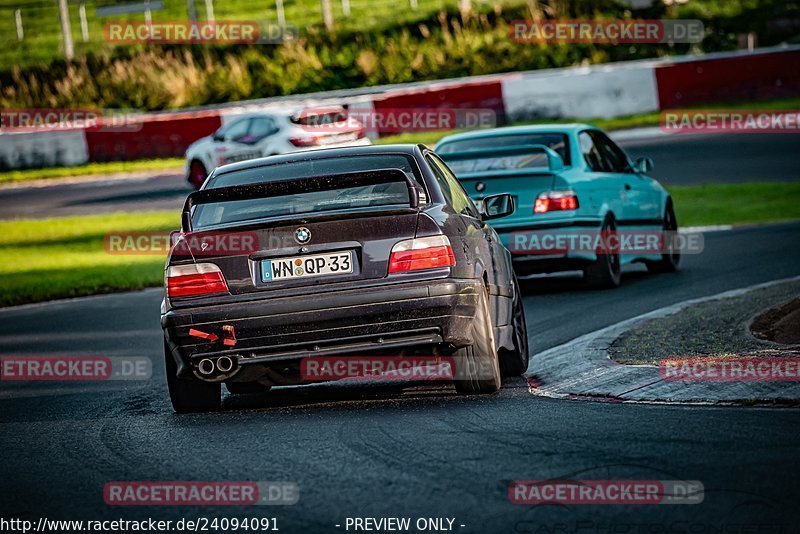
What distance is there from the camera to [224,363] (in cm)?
779

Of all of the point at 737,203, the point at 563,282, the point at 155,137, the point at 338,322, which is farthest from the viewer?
the point at 155,137

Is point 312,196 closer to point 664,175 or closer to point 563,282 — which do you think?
point 563,282

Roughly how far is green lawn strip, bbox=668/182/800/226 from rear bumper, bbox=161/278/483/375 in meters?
12.5

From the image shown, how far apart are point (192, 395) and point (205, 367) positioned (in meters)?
0.56

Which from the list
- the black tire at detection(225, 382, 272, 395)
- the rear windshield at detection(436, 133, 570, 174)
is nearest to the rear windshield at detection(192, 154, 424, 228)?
the black tire at detection(225, 382, 272, 395)

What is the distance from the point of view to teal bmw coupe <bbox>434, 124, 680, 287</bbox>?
13.4m

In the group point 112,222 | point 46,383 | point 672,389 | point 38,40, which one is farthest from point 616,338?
point 38,40

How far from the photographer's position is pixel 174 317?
780 centimetres

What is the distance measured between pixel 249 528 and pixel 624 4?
42.9 m

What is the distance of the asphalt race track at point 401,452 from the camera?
525cm

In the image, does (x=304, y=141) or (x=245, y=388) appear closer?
(x=245, y=388)

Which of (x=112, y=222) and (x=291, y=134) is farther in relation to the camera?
(x=291, y=134)

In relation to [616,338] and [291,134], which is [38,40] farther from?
[616,338]

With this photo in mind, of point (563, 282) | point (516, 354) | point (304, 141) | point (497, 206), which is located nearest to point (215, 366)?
point (516, 354)
